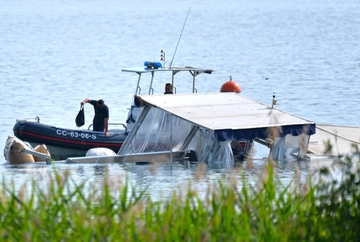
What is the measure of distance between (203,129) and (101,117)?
4714 mm

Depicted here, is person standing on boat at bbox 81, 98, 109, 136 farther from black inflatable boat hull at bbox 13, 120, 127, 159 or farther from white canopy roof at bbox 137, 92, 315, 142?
white canopy roof at bbox 137, 92, 315, 142

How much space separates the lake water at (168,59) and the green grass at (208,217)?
2.75 feet

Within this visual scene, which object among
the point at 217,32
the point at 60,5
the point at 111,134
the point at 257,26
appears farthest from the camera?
the point at 60,5

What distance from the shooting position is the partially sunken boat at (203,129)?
782 inches

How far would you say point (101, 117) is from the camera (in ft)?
78.7

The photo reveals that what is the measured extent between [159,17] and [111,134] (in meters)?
87.6

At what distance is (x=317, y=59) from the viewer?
2360 inches

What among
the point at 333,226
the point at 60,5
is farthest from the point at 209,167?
the point at 60,5

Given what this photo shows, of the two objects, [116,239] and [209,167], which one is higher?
[116,239]

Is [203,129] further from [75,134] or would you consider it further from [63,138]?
[63,138]

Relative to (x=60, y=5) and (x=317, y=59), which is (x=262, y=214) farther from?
(x=60, y=5)

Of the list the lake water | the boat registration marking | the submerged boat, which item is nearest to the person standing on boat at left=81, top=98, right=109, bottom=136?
the submerged boat

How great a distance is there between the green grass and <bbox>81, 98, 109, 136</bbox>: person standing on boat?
48.1ft

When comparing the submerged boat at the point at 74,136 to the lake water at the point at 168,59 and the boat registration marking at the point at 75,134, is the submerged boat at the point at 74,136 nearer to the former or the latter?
the boat registration marking at the point at 75,134
